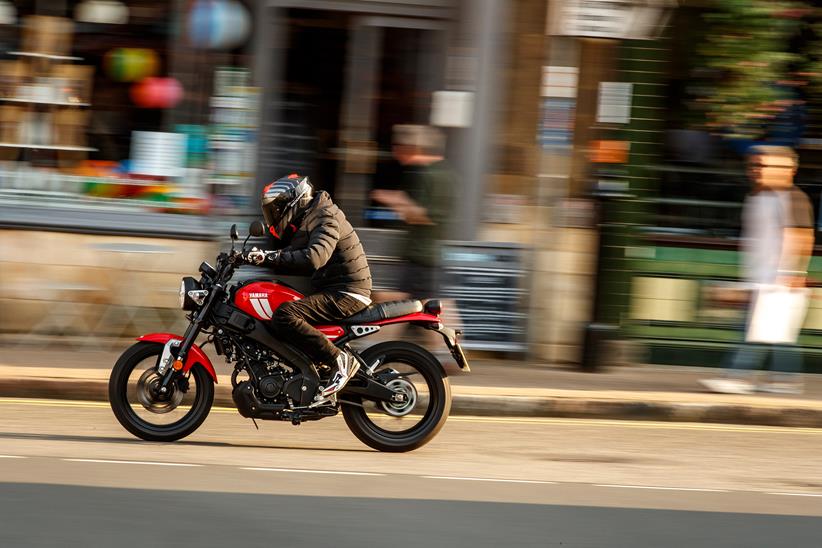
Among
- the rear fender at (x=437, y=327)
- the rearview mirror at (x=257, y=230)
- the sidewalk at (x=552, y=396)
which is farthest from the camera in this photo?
the sidewalk at (x=552, y=396)

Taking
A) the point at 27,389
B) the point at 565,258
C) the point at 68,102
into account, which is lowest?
the point at 27,389

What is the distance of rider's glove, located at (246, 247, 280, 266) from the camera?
23.8 ft

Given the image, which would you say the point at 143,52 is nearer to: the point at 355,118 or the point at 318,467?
the point at 355,118

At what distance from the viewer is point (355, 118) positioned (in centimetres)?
1182

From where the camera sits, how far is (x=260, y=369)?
298 inches

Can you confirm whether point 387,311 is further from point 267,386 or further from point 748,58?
point 748,58

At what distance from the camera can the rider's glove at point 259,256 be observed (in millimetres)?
7258

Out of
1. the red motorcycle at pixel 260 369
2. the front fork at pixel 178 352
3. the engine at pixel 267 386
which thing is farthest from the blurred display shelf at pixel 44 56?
the engine at pixel 267 386

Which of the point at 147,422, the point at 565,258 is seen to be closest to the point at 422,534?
the point at 147,422

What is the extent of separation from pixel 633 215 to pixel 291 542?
6607 mm

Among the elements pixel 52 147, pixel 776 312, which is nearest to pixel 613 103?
pixel 776 312

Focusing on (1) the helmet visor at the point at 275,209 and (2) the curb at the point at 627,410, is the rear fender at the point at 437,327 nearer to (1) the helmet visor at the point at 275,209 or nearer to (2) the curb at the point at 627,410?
(1) the helmet visor at the point at 275,209

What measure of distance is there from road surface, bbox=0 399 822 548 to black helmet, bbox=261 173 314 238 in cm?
133

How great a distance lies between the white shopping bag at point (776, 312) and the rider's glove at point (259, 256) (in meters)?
4.42
